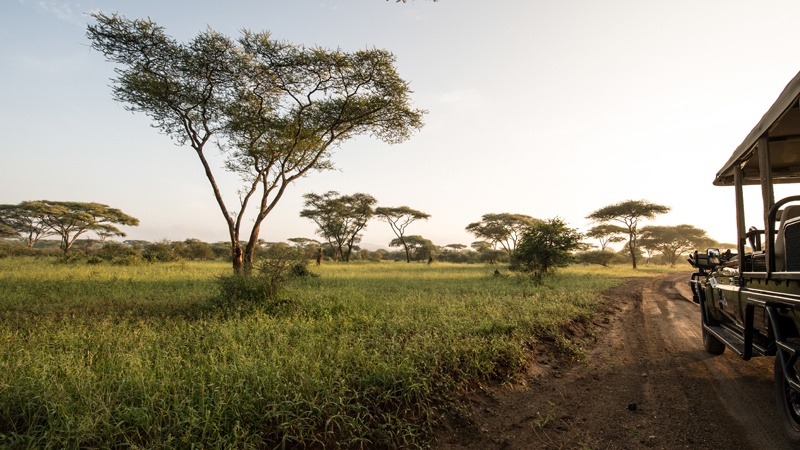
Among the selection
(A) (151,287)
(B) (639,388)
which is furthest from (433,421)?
(A) (151,287)

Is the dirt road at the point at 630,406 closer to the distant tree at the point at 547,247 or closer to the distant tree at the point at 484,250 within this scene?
the distant tree at the point at 547,247

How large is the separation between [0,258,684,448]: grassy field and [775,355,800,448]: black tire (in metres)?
2.49

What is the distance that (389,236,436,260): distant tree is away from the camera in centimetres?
4841

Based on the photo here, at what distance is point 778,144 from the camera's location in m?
4.48

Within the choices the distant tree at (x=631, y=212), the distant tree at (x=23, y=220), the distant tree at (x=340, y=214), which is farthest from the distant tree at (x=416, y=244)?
the distant tree at (x=23, y=220)

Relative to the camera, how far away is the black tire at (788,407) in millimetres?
2916

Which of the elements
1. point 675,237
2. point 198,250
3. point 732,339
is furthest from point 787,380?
point 675,237

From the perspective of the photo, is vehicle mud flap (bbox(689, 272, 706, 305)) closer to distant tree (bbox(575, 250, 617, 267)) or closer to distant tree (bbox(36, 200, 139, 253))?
distant tree (bbox(575, 250, 617, 267))

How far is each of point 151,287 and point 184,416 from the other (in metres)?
10.5

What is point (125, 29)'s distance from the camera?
1183 centimetres

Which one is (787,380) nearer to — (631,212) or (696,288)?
(696,288)

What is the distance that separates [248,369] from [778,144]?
22.5ft

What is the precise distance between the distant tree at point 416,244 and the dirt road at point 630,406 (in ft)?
135

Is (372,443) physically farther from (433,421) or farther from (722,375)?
(722,375)
